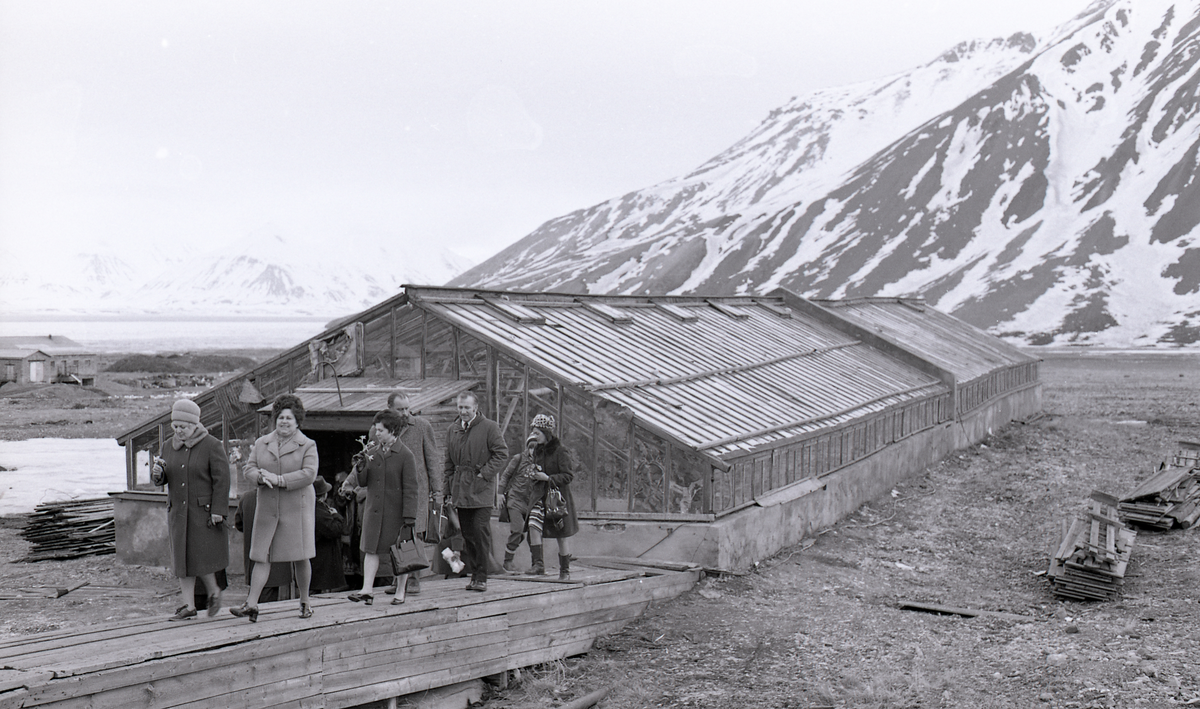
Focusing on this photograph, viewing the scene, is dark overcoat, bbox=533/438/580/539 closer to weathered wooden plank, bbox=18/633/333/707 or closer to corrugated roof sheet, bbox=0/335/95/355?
weathered wooden plank, bbox=18/633/333/707

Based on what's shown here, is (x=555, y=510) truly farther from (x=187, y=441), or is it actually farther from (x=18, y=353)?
(x=18, y=353)

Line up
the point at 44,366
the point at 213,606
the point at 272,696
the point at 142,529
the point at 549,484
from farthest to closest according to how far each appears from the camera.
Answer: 1. the point at 44,366
2. the point at 142,529
3. the point at 549,484
4. the point at 213,606
5. the point at 272,696

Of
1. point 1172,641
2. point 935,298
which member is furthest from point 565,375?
point 935,298

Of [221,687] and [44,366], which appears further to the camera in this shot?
[44,366]

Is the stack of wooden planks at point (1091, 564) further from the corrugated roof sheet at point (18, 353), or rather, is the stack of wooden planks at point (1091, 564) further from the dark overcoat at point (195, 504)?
the corrugated roof sheet at point (18, 353)

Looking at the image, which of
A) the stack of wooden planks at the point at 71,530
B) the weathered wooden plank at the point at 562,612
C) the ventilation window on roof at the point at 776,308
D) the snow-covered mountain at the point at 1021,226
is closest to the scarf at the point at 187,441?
the weathered wooden plank at the point at 562,612

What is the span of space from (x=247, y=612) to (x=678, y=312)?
772 inches

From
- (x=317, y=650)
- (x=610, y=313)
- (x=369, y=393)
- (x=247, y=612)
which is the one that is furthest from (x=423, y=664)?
(x=610, y=313)

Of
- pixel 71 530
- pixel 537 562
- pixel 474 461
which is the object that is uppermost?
pixel 474 461

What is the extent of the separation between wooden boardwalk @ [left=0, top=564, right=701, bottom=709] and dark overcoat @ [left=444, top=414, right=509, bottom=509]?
4.04 ft

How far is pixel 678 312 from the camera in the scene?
28.9 m

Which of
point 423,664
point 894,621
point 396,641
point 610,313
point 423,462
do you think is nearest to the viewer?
point 396,641

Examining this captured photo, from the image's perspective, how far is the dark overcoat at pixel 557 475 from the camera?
1388cm

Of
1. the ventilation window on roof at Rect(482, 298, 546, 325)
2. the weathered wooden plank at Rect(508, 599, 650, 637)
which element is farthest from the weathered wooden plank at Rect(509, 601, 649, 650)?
the ventilation window on roof at Rect(482, 298, 546, 325)
